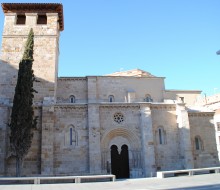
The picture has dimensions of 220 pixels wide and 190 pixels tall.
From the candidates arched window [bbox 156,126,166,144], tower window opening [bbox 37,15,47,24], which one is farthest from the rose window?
tower window opening [bbox 37,15,47,24]

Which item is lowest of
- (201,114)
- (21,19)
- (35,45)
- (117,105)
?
(201,114)

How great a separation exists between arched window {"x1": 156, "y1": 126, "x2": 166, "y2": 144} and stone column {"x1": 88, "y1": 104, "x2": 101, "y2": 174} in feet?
15.2

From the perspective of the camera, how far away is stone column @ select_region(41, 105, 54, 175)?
1580 cm

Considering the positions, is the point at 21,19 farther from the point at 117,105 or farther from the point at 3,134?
the point at 117,105

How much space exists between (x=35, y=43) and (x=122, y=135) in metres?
10.1

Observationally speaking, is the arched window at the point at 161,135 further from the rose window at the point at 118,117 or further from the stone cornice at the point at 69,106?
the stone cornice at the point at 69,106

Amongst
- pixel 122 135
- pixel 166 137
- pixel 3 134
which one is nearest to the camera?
pixel 3 134

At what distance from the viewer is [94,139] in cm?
1697

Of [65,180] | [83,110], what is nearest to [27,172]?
[65,180]

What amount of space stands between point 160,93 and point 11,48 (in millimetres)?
Answer: 13629

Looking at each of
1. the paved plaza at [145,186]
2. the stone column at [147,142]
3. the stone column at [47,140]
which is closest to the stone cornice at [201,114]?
the stone column at [147,142]

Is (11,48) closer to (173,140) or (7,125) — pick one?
(7,125)

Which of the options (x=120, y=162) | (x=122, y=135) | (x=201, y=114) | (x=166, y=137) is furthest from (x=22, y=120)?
(x=201, y=114)

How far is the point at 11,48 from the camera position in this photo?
19.1 metres
